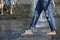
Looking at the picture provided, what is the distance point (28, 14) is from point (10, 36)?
28.2 feet

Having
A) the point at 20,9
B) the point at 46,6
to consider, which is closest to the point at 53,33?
the point at 46,6

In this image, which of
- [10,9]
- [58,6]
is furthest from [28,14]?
[58,6]

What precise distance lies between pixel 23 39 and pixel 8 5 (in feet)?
32.8

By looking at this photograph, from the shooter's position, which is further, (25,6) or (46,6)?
(25,6)

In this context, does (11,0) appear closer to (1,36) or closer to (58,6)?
(58,6)

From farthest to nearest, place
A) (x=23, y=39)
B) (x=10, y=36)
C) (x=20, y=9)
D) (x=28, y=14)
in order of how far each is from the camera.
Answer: (x=20, y=9) → (x=28, y=14) → (x=10, y=36) → (x=23, y=39)

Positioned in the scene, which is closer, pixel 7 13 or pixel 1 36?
pixel 1 36

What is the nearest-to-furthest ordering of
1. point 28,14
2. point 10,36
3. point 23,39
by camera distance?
point 23,39
point 10,36
point 28,14

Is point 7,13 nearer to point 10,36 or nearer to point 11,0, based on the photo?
point 11,0

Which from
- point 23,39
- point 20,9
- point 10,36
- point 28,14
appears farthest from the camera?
point 20,9

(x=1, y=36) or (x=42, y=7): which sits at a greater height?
(x=42, y=7)

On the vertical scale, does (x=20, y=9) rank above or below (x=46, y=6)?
below

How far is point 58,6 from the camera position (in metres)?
19.0

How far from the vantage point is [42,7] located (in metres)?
8.95
